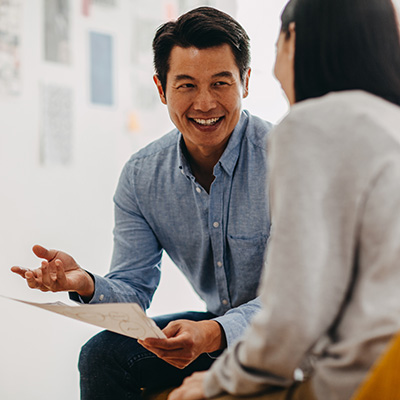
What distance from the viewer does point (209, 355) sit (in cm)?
134

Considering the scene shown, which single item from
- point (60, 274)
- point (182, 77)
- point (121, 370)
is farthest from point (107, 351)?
point (182, 77)

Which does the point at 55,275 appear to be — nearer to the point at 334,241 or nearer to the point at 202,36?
the point at 202,36

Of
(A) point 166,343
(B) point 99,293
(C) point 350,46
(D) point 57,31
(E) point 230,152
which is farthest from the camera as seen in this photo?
(D) point 57,31

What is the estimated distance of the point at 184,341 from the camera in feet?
3.57

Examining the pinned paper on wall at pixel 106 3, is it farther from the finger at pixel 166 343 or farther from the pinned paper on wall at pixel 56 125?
the finger at pixel 166 343

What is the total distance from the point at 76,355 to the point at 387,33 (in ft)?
6.25

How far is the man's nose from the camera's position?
54.9 inches

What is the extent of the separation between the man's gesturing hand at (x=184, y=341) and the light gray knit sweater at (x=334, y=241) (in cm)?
45

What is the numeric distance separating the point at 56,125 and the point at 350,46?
5.54ft

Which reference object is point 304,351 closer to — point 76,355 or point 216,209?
point 216,209

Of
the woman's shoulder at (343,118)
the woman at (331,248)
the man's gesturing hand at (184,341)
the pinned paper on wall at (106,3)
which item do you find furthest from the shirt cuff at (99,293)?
the pinned paper on wall at (106,3)

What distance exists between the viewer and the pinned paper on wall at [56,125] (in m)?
2.16

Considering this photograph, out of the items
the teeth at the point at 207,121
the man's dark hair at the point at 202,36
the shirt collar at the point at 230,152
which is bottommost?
the shirt collar at the point at 230,152

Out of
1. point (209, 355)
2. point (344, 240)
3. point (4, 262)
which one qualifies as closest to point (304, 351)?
point (344, 240)
